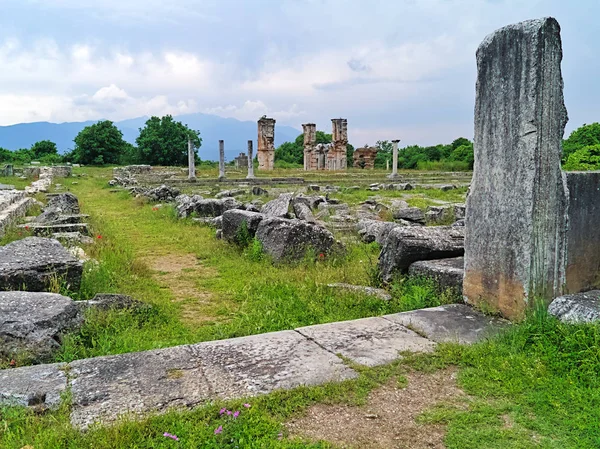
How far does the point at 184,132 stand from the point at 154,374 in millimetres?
46012

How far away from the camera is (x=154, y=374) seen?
318 cm

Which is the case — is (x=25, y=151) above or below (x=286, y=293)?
above

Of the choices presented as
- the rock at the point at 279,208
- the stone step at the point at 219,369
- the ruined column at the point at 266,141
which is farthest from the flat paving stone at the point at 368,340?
the ruined column at the point at 266,141

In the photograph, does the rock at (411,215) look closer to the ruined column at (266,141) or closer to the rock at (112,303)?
the rock at (112,303)

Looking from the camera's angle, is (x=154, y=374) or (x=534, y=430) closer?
(x=534, y=430)

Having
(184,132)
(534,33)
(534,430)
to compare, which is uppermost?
(184,132)

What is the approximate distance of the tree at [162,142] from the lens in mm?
46062

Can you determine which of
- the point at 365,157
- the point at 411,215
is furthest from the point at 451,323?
the point at 365,157

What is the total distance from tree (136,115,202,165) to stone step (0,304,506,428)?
147 feet

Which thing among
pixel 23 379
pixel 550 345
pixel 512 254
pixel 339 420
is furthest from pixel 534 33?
pixel 23 379

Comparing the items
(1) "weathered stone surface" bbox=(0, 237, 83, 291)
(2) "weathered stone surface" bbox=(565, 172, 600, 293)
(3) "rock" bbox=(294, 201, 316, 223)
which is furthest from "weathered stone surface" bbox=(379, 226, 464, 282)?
(3) "rock" bbox=(294, 201, 316, 223)

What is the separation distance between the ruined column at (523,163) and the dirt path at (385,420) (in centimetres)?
137

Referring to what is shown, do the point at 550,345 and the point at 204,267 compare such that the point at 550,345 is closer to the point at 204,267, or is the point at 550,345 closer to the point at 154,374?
the point at 154,374

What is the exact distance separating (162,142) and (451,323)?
45.3 meters
